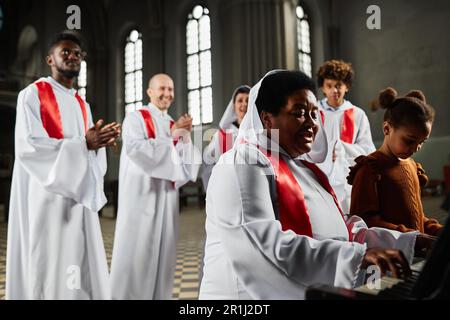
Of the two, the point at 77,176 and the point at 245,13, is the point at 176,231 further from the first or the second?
the point at 245,13

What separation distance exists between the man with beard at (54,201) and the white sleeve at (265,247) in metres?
1.85

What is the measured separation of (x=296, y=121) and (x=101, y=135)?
191 centimetres

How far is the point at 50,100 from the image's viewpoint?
3.20m

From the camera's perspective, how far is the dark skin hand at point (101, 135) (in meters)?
3.11

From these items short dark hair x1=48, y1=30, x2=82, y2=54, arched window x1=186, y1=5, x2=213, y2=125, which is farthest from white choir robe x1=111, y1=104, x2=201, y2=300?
arched window x1=186, y1=5, x2=213, y2=125

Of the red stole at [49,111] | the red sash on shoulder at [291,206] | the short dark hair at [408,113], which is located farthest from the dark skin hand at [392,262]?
the red stole at [49,111]

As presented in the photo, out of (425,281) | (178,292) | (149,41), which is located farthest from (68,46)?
(149,41)

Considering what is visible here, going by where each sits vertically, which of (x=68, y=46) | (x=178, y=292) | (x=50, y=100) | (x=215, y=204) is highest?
(x=68, y=46)

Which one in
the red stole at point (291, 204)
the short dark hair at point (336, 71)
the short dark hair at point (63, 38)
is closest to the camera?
the red stole at point (291, 204)

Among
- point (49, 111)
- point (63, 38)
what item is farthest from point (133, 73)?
point (49, 111)

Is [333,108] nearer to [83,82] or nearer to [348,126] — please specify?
[348,126]

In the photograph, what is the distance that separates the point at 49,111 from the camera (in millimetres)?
3166

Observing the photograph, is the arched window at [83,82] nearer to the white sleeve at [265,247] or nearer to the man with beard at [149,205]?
the man with beard at [149,205]

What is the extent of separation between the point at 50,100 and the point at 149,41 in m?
14.9
